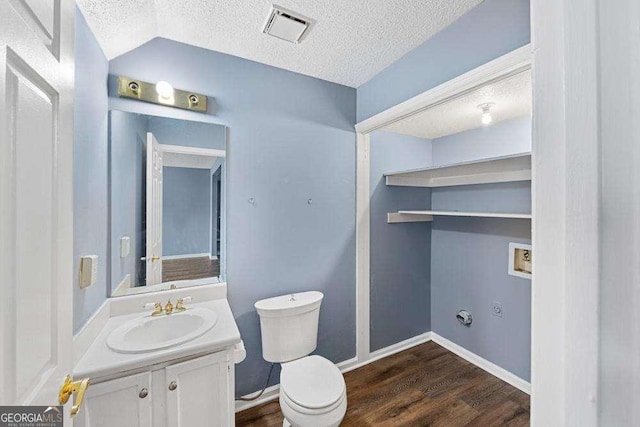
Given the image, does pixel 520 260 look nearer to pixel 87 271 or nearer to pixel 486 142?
pixel 486 142

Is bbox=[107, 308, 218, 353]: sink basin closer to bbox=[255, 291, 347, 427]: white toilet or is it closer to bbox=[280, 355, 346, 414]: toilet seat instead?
bbox=[255, 291, 347, 427]: white toilet

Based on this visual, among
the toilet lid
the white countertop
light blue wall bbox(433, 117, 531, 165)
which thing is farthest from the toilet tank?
light blue wall bbox(433, 117, 531, 165)

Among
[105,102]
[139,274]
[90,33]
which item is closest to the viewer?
[90,33]

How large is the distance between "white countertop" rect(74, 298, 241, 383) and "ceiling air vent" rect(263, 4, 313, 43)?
1.69m

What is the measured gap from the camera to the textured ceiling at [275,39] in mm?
1338

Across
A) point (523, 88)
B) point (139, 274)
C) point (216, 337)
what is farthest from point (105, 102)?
point (523, 88)

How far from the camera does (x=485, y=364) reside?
227 centimetres

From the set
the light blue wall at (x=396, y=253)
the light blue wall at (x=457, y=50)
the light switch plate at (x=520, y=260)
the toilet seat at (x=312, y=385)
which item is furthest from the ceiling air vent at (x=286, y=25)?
the light switch plate at (x=520, y=260)

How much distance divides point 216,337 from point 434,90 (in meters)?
1.83

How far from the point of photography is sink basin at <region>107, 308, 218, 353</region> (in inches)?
49.6

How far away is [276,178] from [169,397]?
54.1 inches

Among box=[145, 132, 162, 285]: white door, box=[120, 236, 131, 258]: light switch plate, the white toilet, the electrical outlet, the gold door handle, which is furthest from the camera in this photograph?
the electrical outlet

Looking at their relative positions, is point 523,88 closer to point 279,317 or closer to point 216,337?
point 279,317

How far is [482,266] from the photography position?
2.35 m
